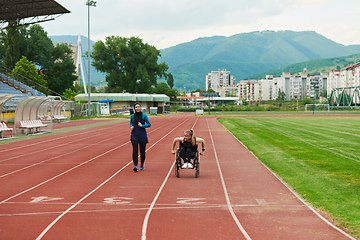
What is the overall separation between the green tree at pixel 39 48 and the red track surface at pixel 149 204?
60.3m

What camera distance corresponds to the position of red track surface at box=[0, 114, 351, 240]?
17.1 feet

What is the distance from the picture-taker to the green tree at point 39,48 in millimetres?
66125

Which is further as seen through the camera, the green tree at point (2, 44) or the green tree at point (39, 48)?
the green tree at point (39, 48)

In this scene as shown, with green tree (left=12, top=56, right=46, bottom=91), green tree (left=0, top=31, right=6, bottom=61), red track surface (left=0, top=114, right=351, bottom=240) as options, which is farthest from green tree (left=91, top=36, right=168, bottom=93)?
red track surface (left=0, top=114, right=351, bottom=240)

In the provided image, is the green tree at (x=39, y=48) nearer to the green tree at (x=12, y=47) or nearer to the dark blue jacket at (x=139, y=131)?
the green tree at (x=12, y=47)

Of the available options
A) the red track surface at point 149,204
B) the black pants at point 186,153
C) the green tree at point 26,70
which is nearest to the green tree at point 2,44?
the green tree at point 26,70

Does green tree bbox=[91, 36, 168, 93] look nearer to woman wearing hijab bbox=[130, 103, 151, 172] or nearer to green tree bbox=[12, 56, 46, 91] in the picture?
green tree bbox=[12, 56, 46, 91]

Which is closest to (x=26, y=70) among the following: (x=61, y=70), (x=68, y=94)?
(x=61, y=70)

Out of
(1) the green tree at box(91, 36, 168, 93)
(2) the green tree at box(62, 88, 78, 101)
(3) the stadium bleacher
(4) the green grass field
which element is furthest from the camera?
(1) the green tree at box(91, 36, 168, 93)

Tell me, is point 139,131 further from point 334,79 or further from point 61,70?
point 334,79

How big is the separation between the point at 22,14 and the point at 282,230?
39.7 m

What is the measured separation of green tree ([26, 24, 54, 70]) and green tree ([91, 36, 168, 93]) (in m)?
17.2

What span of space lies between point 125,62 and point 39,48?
2208 cm

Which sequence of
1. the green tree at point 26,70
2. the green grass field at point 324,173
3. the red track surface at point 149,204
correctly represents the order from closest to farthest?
the red track surface at point 149,204, the green grass field at point 324,173, the green tree at point 26,70
